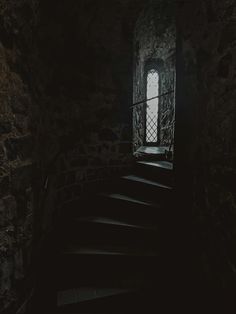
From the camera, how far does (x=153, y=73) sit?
609 centimetres

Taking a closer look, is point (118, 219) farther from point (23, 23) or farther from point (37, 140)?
point (23, 23)

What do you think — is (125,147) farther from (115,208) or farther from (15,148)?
(15,148)

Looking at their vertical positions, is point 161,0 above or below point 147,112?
above

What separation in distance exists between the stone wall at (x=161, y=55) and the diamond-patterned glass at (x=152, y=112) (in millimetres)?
100

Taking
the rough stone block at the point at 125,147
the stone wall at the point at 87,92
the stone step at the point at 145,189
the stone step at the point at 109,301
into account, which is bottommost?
the stone step at the point at 109,301

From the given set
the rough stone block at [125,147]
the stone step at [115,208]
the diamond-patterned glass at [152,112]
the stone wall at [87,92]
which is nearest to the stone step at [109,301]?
the stone step at [115,208]

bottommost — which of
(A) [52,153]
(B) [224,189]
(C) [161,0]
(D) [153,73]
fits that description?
(B) [224,189]

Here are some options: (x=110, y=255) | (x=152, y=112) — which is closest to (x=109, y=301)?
(x=110, y=255)

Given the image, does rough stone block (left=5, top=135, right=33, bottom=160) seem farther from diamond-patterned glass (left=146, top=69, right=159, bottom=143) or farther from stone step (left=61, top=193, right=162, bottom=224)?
diamond-patterned glass (left=146, top=69, right=159, bottom=143)

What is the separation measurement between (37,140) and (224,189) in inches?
55.3

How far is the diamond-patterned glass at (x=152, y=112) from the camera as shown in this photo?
19.8 ft

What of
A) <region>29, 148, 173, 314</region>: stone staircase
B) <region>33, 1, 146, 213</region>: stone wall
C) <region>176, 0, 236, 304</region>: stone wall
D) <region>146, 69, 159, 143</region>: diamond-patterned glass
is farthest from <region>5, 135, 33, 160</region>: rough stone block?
<region>146, 69, 159, 143</region>: diamond-patterned glass

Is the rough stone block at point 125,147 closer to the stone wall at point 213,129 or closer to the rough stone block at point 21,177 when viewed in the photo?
the stone wall at point 213,129

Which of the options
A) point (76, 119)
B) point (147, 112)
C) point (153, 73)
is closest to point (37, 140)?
point (76, 119)
